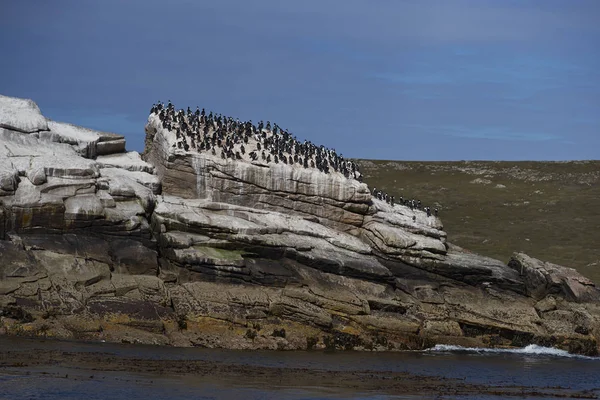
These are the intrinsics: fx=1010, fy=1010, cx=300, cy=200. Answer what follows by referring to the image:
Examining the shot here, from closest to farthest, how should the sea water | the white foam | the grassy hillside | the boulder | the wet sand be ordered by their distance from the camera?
the sea water → the wet sand → the white foam → the boulder → the grassy hillside

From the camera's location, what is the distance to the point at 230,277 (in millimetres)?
69188

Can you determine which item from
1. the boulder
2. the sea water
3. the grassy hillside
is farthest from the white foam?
the grassy hillside

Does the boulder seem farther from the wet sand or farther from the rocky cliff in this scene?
the wet sand

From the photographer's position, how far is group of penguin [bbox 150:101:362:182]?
78062 millimetres

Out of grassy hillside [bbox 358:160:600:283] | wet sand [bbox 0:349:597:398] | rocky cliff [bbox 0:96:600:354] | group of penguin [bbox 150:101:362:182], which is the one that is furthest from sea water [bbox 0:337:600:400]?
grassy hillside [bbox 358:160:600:283]

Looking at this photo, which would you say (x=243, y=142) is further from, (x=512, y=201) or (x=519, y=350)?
(x=512, y=201)

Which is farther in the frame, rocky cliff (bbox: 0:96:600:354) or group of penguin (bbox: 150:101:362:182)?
group of penguin (bbox: 150:101:362:182)

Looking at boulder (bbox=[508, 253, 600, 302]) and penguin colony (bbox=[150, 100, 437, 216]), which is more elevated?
penguin colony (bbox=[150, 100, 437, 216])

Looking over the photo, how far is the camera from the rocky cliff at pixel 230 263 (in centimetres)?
6462

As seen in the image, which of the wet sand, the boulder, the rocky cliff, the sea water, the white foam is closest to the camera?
the sea water

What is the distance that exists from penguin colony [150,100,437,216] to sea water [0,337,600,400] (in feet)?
61.7

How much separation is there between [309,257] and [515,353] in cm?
1632

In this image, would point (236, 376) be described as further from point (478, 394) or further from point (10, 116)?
point (10, 116)

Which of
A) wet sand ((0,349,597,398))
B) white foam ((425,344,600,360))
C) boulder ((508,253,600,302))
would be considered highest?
boulder ((508,253,600,302))
